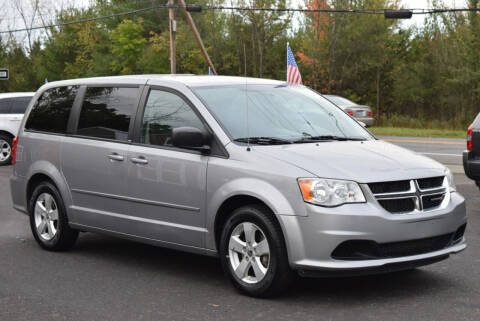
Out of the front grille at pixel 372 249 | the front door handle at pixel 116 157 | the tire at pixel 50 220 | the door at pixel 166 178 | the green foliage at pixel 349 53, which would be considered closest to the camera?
the front grille at pixel 372 249

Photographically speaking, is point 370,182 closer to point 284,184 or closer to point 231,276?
point 284,184

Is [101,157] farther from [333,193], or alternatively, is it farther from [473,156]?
[473,156]

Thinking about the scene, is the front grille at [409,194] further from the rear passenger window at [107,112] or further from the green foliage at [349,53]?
the green foliage at [349,53]

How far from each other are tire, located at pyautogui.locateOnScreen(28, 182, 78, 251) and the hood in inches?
102

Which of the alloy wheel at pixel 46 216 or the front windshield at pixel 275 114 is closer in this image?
the front windshield at pixel 275 114

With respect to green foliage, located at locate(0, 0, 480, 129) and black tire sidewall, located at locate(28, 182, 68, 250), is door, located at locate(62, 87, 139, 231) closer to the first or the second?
black tire sidewall, located at locate(28, 182, 68, 250)

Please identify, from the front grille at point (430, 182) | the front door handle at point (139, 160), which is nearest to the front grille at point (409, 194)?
the front grille at point (430, 182)

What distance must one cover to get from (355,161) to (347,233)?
62 centimetres

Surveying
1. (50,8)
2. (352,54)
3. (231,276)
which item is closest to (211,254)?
(231,276)

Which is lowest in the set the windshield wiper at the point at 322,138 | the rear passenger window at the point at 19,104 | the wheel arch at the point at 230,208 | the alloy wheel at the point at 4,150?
the alloy wheel at the point at 4,150

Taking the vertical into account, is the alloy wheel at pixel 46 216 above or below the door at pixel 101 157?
below

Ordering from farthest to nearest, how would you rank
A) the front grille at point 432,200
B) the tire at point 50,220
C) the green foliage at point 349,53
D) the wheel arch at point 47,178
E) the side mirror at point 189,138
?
the green foliage at point 349,53
the tire at point 50,220
the wheel arch at point 47,178
the side mirror at point 189,138
the front grille at point 432,200

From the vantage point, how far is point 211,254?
6219 mm

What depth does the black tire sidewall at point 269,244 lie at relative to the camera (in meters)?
5.57
